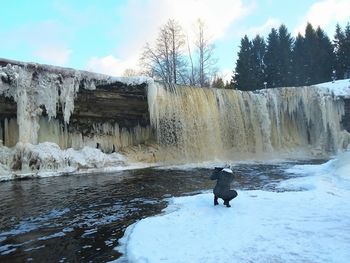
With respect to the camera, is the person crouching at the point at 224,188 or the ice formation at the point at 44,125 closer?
the person crouching at the point at 224,188

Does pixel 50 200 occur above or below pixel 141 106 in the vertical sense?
below

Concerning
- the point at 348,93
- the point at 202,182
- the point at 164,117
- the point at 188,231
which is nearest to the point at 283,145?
the point at 348,93

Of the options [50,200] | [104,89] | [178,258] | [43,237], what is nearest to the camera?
[178,258]

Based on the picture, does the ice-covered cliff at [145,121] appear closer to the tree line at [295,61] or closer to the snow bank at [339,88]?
the snow bank at [339,88]

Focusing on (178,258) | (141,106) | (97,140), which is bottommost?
(178,258)

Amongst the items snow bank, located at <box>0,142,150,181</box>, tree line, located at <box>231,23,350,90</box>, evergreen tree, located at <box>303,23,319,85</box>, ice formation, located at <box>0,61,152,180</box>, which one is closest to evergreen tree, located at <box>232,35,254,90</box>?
tree line, located at <box>231,23,350,90</box>

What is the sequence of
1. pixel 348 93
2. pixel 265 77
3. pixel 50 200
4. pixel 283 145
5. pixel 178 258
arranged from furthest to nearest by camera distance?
1. pixel 265 77
2. pixel 348 93
3. pixel 283 145
4. pixel 50 200
5. pixel 178 258

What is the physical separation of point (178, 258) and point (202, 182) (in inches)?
344

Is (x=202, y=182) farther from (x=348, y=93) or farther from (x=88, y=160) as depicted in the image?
(x=348, y=93)

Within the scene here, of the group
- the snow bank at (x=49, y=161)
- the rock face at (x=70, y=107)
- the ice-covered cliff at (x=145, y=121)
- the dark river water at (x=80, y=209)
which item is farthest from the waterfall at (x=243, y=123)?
the dark river water at (x=80, y=209)

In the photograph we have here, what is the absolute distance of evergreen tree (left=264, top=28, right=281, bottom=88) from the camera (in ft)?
165

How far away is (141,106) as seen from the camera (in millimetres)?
22203

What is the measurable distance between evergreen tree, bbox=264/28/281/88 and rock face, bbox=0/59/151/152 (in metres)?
30.3

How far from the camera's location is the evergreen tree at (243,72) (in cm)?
4847
